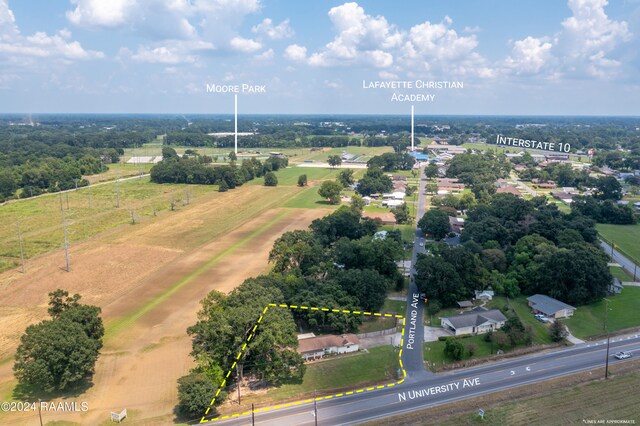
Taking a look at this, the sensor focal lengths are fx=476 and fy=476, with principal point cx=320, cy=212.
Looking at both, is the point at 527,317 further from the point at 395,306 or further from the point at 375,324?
the point at 375,324

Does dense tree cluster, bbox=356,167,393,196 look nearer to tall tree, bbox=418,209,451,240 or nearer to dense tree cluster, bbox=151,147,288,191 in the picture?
dense tree cluster, bbox=151,147,288,191

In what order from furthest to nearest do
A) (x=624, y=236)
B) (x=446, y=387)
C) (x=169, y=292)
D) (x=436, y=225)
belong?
(x=624, y=236)
(x=436, y=225)
(x=169, y=292)
(x=446, y=387)

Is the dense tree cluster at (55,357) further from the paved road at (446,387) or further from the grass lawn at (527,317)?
the grass lawn at (527,317)

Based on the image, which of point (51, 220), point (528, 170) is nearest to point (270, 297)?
point (51, 220)

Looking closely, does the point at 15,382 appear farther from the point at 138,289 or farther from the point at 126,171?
the point at 126,171

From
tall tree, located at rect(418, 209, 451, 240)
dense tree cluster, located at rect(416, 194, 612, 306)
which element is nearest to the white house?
dense tree cluster, located at rect(416, 194, 612, 306)

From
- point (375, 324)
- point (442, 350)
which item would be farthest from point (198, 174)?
point (442, 350)

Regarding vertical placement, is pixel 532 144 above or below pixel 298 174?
above
